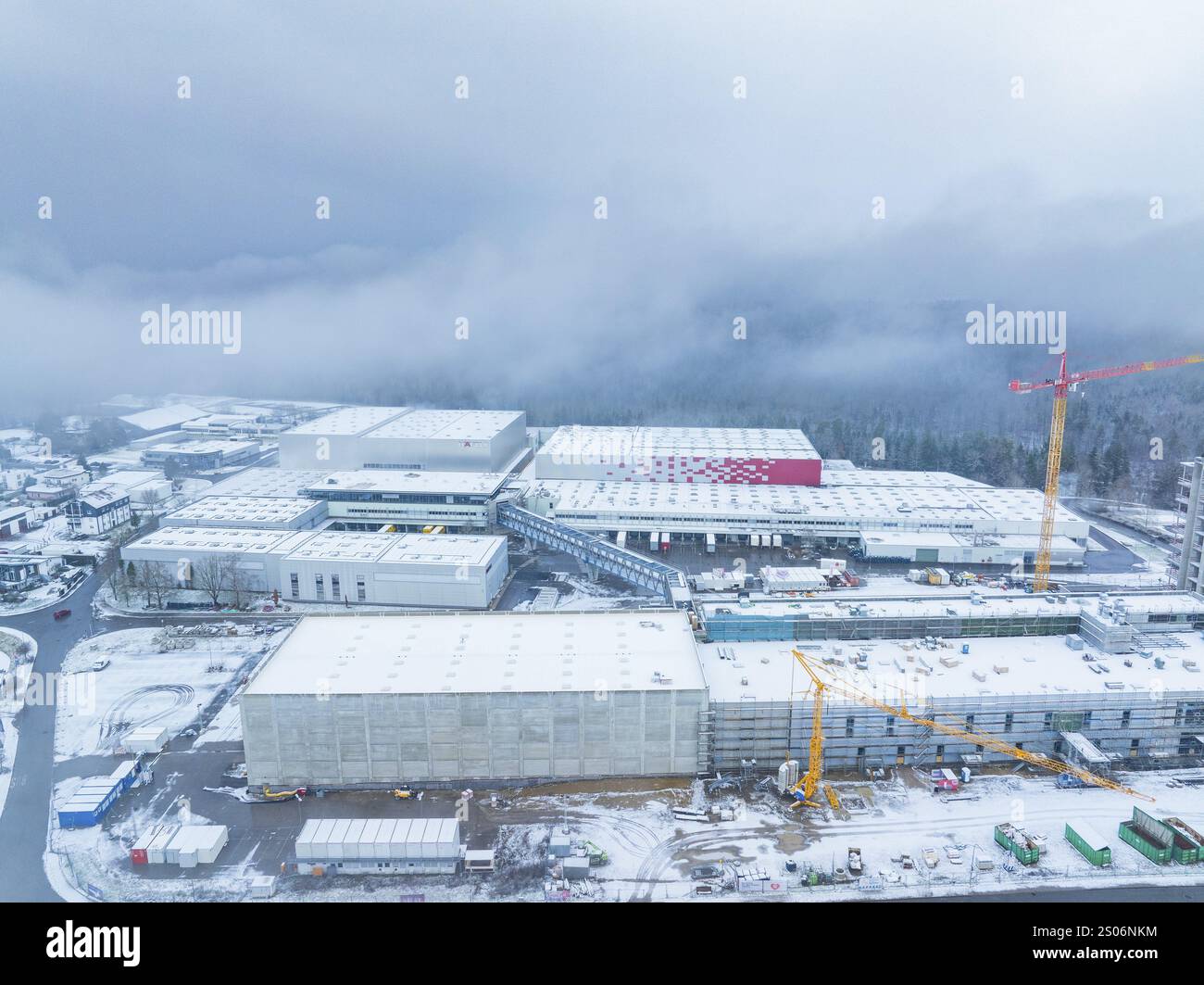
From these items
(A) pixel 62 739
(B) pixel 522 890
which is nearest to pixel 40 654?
(A) pixel 62 739

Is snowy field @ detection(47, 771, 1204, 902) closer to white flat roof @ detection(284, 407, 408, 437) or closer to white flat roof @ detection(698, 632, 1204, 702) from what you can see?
white flat roof @ detection(698, 632, 1204, 702)

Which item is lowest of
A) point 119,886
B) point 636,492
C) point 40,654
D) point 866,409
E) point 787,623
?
point 119,886

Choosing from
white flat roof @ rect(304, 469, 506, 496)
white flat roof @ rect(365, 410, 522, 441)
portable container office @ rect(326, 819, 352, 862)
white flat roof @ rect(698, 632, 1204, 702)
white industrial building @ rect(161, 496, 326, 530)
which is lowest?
portable container office @ rect(326, 819, 352, 862)

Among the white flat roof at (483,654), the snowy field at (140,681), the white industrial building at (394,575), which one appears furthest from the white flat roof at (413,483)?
the white flat roof at (483,654)

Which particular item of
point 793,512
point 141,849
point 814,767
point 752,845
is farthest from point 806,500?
point 141,849

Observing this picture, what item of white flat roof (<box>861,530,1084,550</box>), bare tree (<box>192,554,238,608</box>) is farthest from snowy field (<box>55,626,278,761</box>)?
white flat roof (<box>861,530,1084,550</box>)

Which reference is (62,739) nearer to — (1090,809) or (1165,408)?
(1090,809)
